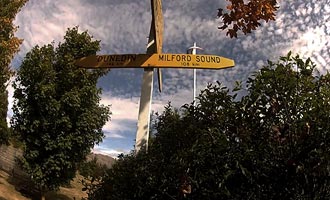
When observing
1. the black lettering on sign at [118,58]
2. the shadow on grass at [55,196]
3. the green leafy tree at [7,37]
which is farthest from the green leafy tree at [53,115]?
the black lettering on sign at [118,58]

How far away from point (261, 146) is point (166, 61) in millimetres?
3890

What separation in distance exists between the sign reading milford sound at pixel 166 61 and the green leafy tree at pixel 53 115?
41.5 feet

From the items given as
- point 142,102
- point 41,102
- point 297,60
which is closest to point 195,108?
point 297,60

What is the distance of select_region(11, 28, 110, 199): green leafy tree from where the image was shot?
1962 centimetres

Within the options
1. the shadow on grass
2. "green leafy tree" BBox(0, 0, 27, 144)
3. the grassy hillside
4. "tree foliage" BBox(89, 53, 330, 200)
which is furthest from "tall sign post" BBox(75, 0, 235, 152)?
the shadow on grass

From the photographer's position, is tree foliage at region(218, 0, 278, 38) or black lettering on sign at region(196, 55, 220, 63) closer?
tree foliage at region(218, 0, 278, 38)

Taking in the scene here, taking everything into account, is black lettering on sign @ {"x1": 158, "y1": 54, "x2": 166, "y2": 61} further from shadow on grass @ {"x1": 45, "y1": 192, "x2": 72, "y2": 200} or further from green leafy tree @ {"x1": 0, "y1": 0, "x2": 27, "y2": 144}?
shadow on grass @ {"x1": 45, "y1": 192, "x2": 72, "y2": 200}

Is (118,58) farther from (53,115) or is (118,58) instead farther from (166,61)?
(53,115)

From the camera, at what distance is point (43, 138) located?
1973 centimetres

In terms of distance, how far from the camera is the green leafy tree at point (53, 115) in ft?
64.4

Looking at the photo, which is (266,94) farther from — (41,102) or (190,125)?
(41,102)

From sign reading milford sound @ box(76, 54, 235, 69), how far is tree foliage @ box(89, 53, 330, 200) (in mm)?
2829

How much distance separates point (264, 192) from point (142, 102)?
3779 mm

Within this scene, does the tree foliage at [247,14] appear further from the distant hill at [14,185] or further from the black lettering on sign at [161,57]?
the distant hill at [14,185]
